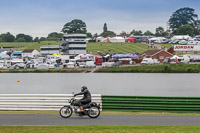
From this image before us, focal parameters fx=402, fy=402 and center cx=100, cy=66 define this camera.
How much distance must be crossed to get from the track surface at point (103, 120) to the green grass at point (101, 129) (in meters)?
1.22

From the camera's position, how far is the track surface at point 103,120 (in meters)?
18.6

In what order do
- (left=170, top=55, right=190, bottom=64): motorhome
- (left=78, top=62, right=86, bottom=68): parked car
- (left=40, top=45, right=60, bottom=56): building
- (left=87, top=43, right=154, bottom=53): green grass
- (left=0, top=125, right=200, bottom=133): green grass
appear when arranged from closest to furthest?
(left=0, top=125, right=200, bottom=133): green grass < (left=170, top=55, right=190, bottom=64): motorhome < (left=78, top=62, right=86, bottom=68): parked car < (left=87, top=43, right=154, bottom=53): green grass < (left=40, top=45, right=60, bottom=56): building

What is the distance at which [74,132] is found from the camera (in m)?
16.1

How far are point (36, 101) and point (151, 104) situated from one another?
6.77 meters

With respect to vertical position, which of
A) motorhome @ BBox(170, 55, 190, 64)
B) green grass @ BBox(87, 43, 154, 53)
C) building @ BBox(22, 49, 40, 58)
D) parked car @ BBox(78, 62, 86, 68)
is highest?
green grass @ BBox(87, 43, 154, 53)

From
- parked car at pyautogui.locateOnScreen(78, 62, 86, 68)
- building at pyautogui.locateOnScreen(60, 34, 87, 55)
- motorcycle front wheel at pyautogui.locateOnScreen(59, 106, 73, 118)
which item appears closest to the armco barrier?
motorcycle front wheel at pyautogui.locateOnScreen(59, 106, 73, 118)

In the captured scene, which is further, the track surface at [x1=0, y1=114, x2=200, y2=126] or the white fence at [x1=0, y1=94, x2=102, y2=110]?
the white fence at [x1=0, y1=94, x2=102, y2=110]

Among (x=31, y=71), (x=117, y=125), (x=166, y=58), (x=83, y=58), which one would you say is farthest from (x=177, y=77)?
(x=117, y=125)

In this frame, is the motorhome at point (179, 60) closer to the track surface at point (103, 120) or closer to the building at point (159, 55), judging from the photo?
the building at point (159, 55)

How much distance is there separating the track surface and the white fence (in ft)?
7.24

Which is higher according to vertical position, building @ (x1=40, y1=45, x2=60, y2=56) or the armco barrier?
building @ (x1=40, y1=45, x2=60, y2=56)

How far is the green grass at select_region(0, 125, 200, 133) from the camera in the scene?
1623 cm

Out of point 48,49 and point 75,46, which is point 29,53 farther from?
point 75,46

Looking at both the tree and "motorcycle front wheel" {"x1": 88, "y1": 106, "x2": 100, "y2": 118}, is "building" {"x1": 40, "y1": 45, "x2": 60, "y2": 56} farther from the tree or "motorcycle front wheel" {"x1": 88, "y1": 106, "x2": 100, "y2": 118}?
"motorcycle front wheel" {"x1": 88, "y1": 106, "x2": 100, "y2": 118}
